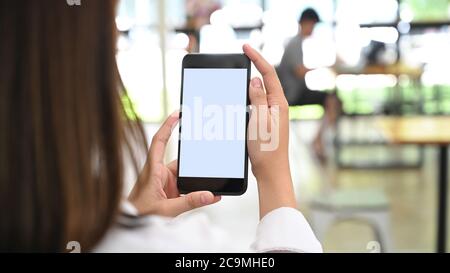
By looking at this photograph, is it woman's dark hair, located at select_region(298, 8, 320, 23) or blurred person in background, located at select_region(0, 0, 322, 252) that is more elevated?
woman's dark hair, located at select_region(298, 8, 320, 23)

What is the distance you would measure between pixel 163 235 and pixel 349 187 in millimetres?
2515

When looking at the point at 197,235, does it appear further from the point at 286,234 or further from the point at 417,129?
the point at 417,129

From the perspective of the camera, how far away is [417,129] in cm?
181

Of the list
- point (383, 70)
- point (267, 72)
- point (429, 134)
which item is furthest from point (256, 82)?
point (429, 134)

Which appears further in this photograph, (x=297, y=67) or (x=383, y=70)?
(x=383, y=70)

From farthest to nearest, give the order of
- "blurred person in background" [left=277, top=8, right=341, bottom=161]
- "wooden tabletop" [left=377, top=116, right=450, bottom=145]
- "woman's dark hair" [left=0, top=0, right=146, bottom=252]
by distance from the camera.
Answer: "wooden tabletop" [left=377, top=116, right=450, bottom=145]
"blurred person in background" [left=277, top=8, right=341, bottom=161]
"woman's dark hair" [left=0, top=0, right=146, bottom=252]

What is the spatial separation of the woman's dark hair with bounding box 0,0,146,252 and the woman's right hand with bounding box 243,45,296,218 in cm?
13

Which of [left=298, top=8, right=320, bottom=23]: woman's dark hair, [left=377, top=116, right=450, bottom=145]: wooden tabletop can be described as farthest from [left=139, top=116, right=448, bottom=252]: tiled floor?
[left=377, top=116, right=450, bottom=145]: wooden tabletop

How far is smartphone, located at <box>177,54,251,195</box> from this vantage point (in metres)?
0.56

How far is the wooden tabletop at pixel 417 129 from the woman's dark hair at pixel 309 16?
1102mm

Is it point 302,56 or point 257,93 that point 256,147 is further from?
point 302,56

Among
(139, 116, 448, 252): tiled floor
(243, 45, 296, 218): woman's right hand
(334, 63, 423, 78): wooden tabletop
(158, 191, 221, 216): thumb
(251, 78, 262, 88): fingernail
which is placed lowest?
(139, 116, 448, 252): tiled floor

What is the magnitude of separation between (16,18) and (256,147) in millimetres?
249

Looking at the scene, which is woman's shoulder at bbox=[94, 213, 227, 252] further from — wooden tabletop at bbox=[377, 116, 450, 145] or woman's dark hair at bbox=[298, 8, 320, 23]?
wooden tabletop at bbox=[377, 116, 450, 145]
